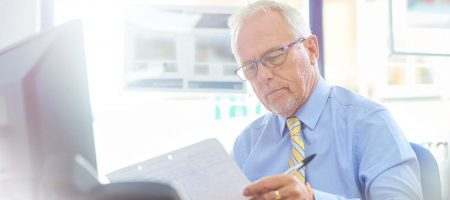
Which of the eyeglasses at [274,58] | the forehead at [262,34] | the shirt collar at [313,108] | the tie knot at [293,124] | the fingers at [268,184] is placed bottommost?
the fingers at [268,184]

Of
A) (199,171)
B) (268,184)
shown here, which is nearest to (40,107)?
(199,171)

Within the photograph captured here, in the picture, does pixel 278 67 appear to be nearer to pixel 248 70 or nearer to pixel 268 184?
pixel 248 70

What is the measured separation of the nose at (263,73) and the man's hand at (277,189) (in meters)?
0.50

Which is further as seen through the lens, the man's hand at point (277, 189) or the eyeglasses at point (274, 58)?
the eyeglasses at point (274, 58)

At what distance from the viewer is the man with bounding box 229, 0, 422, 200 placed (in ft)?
4.57

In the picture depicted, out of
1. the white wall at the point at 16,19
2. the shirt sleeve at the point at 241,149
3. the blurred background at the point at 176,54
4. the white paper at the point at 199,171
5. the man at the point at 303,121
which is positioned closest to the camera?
the white paper at the point at 199,171

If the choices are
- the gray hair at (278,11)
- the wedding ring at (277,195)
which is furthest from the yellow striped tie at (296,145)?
the wedding ring at (277,195)

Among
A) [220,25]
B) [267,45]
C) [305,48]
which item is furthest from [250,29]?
[220,25]

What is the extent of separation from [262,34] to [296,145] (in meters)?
0.36

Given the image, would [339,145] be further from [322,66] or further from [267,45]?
[322,66]

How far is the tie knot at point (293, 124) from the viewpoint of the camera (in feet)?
4.98

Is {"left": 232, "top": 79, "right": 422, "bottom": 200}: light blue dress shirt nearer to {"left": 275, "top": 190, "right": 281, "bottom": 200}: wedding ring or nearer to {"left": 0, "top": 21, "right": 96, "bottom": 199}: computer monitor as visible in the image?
{"left": 275, "top": 190, "right": 281, "bottom": 200}: wedding ring

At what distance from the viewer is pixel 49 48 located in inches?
27.4

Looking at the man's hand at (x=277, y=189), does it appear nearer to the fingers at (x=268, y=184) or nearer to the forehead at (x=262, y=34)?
the fingers at (x=268, y=184)
